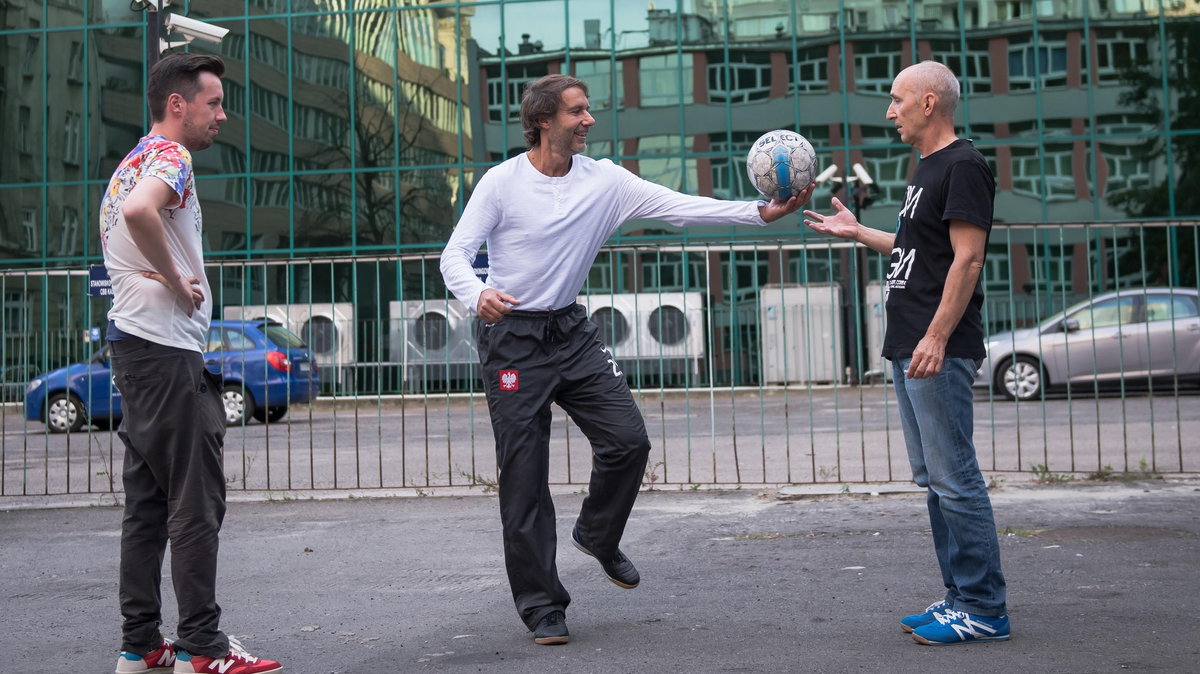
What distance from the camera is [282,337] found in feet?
41.7

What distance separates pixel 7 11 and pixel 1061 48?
24.4 m

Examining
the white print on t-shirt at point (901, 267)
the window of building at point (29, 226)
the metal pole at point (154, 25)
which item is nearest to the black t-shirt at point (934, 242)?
the white print on t-shirt at point (901, 267)

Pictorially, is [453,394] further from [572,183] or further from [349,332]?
[572,183]

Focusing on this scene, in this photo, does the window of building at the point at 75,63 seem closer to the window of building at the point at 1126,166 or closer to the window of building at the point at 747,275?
the window of building at the point at 747,275

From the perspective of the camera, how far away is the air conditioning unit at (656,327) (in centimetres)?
1096

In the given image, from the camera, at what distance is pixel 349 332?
11672 mm

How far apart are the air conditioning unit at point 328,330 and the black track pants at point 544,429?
19.6 ft

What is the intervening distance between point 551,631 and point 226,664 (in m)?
1.12

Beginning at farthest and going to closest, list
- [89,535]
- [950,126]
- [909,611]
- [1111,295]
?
[1111,295] → [89,535] → [909,611] → [950,126]

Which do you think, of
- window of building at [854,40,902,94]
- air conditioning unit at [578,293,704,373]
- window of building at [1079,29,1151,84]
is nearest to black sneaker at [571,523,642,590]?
air conditioning unit at [578,293,704,373]

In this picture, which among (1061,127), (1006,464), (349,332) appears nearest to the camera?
(1006,464)

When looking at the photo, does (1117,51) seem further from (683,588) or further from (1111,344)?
(683,588)

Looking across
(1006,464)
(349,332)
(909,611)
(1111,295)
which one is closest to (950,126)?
(909,611)

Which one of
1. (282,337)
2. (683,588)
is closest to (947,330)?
(683,588)
